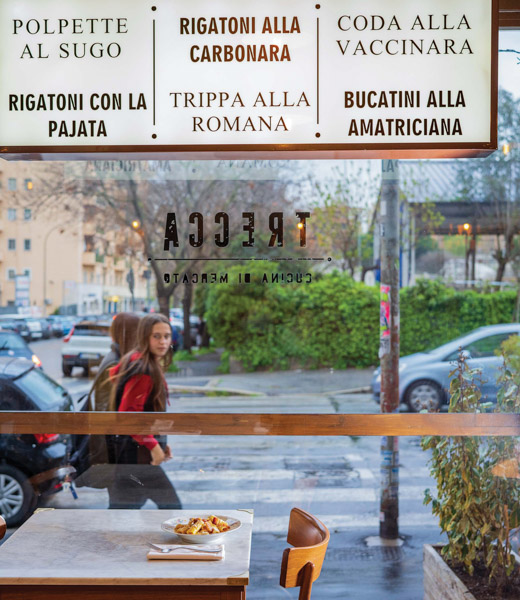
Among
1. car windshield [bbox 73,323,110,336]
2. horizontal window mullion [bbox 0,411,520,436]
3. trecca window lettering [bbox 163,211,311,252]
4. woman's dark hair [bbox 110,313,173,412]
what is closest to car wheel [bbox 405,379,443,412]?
horizontal window mullion [bbox 0,411,520,436]

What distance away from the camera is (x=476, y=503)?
Result: 13.2 ft

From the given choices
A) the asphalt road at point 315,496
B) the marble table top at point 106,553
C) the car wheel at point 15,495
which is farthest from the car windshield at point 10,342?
the marble table top at point 106,553

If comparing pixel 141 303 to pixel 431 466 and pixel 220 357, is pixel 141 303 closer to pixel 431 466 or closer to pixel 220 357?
pixel 220 357

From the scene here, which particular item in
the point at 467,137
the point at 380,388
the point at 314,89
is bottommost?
the point at 380,388

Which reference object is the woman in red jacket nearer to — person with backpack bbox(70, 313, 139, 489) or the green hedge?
person with backpack bbox(70, 313, 139, 489)

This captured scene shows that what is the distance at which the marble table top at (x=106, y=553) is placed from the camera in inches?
105

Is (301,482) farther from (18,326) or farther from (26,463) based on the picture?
(18,326)

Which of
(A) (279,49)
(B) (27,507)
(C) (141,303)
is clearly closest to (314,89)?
(A) (279,49)

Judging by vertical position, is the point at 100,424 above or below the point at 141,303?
below

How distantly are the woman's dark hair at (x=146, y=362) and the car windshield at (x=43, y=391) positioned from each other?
0.34m

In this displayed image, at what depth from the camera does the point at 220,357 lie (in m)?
5.09

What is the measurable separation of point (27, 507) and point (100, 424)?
1.05 meters

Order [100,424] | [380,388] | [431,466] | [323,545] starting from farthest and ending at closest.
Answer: [380,388]
[431,466]
[100,424]
[323,545]

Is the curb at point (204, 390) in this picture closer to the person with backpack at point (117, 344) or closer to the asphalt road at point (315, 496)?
the asphalt road at point (315, 496)
